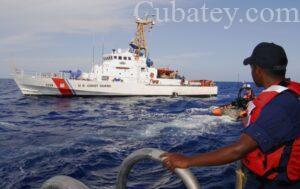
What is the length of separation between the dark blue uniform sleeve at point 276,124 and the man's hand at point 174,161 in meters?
0.48

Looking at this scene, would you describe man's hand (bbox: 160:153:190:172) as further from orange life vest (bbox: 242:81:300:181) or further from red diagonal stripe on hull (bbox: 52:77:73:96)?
red diagonal stripe on hull (bbox: 52:77:73:96)

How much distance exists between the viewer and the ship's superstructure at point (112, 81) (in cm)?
3938

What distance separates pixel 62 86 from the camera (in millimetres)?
39125

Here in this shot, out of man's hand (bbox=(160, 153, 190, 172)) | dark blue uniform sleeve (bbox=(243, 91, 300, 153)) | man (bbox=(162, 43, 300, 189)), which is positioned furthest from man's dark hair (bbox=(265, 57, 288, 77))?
man's hand (bbox=(160, 153, 190, 172))

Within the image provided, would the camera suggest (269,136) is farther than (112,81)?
No

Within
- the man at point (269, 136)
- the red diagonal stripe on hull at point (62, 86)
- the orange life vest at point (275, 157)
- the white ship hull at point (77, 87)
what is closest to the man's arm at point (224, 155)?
the man at point (269, 136)

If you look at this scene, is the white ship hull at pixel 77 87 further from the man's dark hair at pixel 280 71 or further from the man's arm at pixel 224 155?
the man's arm at pixel 224 155

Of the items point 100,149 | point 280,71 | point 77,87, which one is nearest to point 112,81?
point 77,87

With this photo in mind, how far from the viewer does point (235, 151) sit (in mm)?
2352

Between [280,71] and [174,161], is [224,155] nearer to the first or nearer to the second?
[174,161]

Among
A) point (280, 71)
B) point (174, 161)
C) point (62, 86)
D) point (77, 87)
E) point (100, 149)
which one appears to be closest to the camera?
point (174, 161)

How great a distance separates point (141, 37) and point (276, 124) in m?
46.4

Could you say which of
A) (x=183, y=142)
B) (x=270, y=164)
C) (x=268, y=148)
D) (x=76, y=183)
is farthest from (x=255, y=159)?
(x=183, y=142)

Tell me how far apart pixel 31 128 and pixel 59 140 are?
431 centimetres
